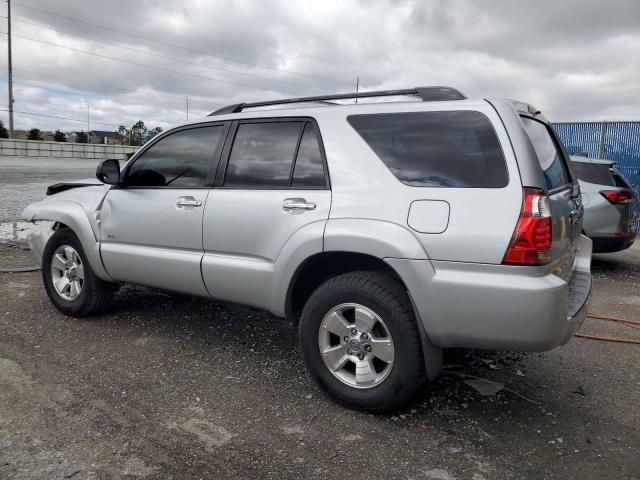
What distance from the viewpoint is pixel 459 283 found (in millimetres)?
2848

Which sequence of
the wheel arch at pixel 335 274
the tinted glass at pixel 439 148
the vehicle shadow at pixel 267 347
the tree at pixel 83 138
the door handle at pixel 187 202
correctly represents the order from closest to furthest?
the tinted glass at pixel 439 148, the wheel arch at pixel 335 274, the vehicle shadow at pixel 267 347, the door handle at pixel 187 202, the tree at pixel 83 138

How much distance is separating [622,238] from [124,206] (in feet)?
20.2

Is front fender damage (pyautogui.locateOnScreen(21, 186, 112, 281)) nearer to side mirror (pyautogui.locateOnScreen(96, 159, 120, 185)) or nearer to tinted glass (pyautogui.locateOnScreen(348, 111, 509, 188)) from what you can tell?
side mirror (pyautogui.locateOnScreen(96, 159, 120, 185))

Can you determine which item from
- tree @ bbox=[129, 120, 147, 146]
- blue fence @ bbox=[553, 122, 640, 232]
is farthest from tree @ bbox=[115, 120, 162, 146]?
blue fence @ bbox=[553, 122, 640, 232]

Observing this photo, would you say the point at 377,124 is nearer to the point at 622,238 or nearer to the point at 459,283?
the point at 459,283

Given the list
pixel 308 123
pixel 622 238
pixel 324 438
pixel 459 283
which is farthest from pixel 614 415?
pixel 622 238

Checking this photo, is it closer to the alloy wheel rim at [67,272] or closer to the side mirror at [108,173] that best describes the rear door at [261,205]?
the side mirror at [108,173]

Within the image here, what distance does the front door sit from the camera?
394 cm

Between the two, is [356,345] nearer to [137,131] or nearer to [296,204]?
[296,204]

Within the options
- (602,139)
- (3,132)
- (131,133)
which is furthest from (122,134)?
(602,139)

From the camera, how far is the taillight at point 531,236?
2736mm

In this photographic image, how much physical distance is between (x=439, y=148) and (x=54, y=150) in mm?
52147

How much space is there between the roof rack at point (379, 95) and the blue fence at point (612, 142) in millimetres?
9116

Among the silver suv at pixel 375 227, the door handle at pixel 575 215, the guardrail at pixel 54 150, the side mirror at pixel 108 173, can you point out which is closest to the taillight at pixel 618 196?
the silver suv at pixel 375 227
